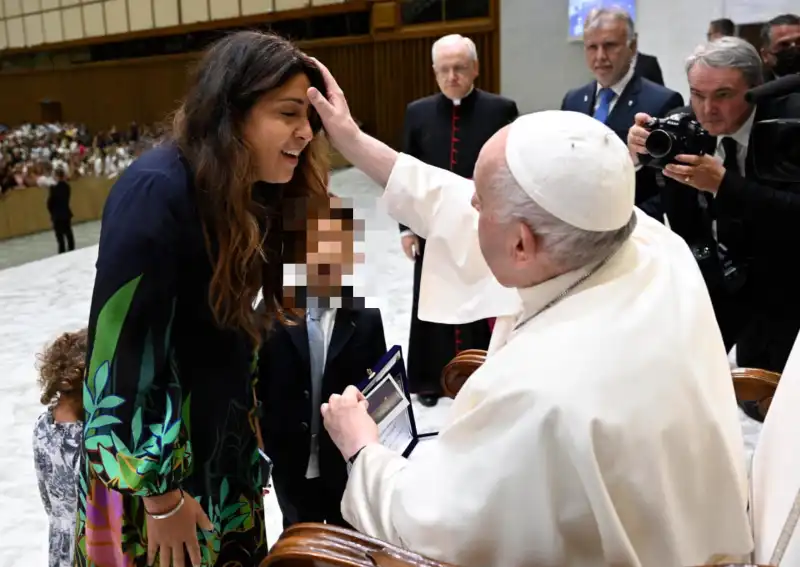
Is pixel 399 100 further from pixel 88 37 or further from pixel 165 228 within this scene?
pixel 165 228

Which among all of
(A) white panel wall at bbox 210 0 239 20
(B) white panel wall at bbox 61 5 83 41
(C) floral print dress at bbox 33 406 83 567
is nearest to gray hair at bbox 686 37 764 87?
(C) floral print dress at bbox 33 406 83 567

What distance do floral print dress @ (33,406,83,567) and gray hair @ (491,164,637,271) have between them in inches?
43.7

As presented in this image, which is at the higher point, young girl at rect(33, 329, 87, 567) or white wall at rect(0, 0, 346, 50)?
white wall at rect(0, 0, 346, 50)

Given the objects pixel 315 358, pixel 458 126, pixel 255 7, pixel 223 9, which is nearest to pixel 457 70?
pixel 458 126

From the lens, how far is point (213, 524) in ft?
4.96

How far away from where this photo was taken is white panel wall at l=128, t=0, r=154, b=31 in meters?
13.1

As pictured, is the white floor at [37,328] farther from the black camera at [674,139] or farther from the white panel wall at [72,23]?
the white panel wall at [72,23]

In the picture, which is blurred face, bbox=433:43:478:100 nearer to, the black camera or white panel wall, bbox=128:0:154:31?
the black camera

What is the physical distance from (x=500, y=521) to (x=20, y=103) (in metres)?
18.3

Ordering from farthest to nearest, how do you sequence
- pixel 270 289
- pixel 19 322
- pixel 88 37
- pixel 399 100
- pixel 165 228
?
pixel 88 37, pixel 399 100, pixel 19 322, pixel 270 289, pixel 165 228

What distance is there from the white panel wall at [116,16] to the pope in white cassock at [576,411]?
13994 millimetres

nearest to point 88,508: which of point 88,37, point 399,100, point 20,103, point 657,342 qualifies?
point 657,342

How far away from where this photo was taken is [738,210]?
8.09 feet

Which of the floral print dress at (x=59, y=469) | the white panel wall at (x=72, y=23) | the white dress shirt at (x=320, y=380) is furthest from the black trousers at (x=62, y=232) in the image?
the white panel wall at (x=72, y=23)
